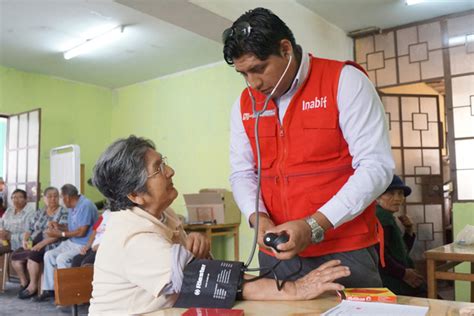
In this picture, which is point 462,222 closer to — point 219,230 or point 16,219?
point 219,230

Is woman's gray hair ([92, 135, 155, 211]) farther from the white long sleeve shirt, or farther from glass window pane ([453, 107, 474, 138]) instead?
glass window pane ([453, 107, 474, 138])

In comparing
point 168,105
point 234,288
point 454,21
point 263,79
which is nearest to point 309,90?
point 263,79

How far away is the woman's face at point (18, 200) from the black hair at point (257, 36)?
16.8ft

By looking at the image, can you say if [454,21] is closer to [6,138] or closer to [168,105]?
[168,105]

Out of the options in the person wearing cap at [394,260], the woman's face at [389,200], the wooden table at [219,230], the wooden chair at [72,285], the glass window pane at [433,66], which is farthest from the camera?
the wooden table at [219,230]

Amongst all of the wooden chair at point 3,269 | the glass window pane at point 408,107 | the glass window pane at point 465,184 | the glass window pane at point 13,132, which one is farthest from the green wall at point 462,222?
the glass window pane at point 13,132

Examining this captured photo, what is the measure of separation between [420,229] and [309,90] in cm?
379

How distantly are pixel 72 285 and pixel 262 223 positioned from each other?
95 centimetres

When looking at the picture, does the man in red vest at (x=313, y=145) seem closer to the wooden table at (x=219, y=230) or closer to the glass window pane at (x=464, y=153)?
the glass window pane at (x=464, y=153)

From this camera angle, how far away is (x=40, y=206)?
5.95 metres

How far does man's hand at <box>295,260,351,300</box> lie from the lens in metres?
1.05

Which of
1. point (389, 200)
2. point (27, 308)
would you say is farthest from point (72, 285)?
point (27, 308)

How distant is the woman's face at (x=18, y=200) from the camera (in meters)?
5.52

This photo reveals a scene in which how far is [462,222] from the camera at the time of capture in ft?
13.4
